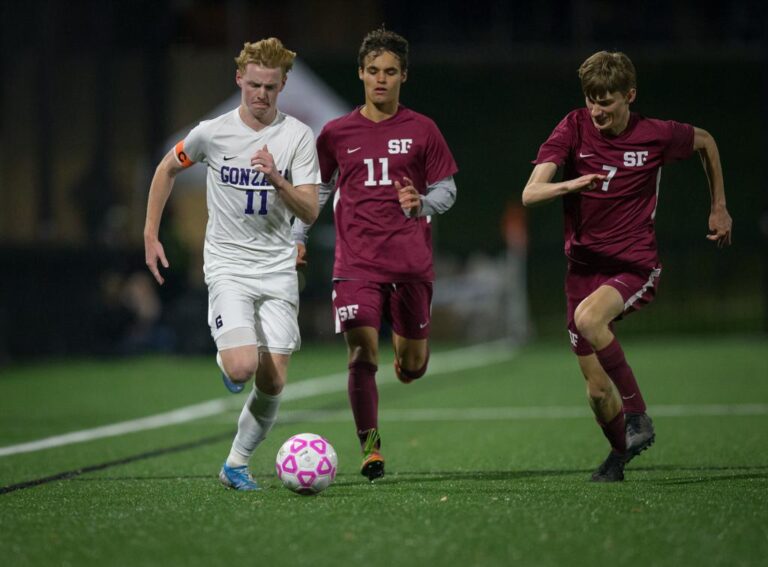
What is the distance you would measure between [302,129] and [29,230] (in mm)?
12147

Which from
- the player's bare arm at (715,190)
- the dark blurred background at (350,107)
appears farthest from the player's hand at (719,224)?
the dark blurred background at (350,107)

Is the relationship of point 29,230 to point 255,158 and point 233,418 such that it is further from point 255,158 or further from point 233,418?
point 255,158

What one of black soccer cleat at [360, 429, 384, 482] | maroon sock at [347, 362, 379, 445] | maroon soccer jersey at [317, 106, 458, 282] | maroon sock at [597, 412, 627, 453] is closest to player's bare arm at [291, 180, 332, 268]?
maroon soccer jersey at [317, 106, 458, 282]

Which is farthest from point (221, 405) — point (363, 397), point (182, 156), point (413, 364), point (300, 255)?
point (182, 156)

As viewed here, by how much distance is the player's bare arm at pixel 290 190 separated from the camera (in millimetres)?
6176

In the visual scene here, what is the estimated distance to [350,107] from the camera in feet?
86.5

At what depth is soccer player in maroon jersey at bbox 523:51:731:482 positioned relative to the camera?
6.54 meters

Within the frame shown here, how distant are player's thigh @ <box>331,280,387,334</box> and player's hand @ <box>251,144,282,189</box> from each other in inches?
41.2

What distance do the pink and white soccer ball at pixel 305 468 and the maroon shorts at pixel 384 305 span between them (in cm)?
113

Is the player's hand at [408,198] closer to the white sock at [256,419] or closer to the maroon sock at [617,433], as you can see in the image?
the white sock at [256,419]

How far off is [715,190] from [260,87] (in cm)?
241

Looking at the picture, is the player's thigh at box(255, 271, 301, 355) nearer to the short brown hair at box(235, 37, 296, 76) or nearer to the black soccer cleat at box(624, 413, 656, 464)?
the short brown hair at box(235, 37, 296, 76)

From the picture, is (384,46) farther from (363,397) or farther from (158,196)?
(363,397)

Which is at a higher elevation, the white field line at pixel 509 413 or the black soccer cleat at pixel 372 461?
the black soccer cleat at pixel 372 461
